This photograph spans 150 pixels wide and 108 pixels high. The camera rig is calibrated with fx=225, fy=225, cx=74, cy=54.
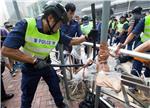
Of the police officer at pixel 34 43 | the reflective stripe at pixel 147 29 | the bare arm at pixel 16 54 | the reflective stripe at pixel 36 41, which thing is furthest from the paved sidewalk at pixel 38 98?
the reflective stripe at pixel 147 29

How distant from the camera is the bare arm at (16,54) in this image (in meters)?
2.74

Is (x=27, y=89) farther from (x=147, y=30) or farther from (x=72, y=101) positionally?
(x=147, y=30)

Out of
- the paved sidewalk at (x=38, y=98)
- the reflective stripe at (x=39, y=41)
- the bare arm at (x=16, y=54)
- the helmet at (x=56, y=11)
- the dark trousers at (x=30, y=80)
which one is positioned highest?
the helmet at (x=56, y=11)

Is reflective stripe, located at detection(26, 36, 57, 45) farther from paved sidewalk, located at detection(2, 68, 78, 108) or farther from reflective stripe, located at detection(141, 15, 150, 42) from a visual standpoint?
reflective stripe, located at detection(141, 15, 150, 42)

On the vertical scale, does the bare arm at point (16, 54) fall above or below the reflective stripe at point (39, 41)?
below

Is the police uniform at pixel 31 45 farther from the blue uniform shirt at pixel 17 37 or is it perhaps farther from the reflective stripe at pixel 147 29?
the reflective stripe at pixel 147 29

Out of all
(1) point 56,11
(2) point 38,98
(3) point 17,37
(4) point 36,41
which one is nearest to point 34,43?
(4) point 36,41

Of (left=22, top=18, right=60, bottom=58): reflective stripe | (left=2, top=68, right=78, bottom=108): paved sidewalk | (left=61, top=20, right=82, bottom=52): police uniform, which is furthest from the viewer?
(left=61, top=20, right=82, bottom=52): police uniform

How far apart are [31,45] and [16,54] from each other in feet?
0.93

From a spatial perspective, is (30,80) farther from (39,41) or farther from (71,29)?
(71,29)

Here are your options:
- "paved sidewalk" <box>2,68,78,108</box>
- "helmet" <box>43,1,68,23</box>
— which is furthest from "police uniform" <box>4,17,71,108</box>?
"paved sidewalk" <box>2,68,78,108</box>

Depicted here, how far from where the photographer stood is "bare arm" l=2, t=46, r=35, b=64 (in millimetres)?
2740

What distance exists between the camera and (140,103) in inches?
105

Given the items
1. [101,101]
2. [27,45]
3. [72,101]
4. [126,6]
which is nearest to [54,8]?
[27,45]
